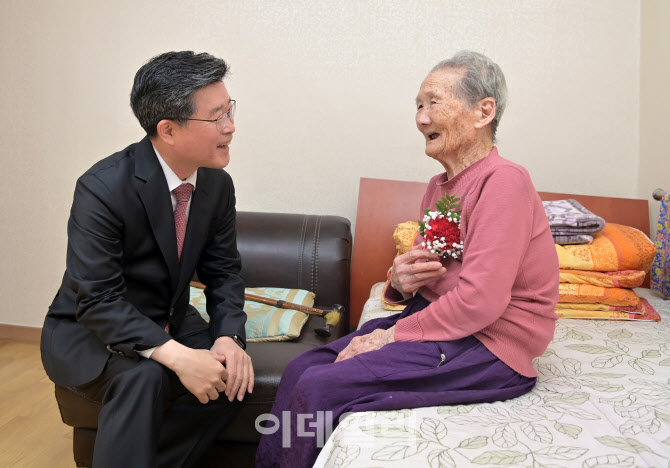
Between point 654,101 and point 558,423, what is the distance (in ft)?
6.57

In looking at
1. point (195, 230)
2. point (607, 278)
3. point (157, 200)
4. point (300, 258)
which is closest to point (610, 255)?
point (607, 278)

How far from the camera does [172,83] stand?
1.57 meters

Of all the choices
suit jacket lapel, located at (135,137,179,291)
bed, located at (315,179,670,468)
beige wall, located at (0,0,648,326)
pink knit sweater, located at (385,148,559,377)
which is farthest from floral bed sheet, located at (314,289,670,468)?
beige wall, located at (0,0,648,326)

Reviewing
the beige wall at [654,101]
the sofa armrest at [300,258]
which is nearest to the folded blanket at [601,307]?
the beige wall at [654,101]

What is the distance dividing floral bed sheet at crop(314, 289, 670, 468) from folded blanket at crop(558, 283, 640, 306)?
566 millimetres

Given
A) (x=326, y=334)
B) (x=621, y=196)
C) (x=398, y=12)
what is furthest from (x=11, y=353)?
(x=621, y=196)

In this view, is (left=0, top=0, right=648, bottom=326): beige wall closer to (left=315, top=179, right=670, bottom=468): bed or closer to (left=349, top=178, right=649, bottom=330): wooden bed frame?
(left=349, top=178, right=649, bottom=330): wooden bed frame

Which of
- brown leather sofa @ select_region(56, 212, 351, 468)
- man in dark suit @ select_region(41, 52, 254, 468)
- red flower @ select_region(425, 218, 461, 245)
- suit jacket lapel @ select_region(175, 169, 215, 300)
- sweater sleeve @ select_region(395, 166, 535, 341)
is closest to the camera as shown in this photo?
sweater sleeve @ select_region(395, 166, 535, 341)

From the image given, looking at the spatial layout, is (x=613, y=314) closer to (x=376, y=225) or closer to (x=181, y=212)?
(x=376, y=225)

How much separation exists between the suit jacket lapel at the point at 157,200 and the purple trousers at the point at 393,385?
60 centimetres

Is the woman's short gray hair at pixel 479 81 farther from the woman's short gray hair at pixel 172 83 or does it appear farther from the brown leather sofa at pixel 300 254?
the brown leather sofa at pixel 300 254

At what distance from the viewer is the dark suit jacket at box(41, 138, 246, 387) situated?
4.94ft

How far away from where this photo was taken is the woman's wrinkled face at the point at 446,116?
1457 mm

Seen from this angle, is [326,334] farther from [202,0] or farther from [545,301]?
[202,0]
